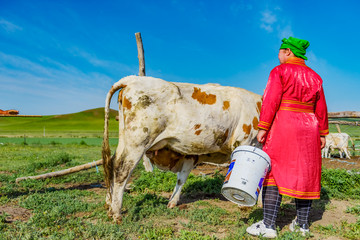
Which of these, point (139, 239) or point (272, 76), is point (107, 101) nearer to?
point (139, 239)

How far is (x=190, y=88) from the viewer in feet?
14.8

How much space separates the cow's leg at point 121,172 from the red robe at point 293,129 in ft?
6.23

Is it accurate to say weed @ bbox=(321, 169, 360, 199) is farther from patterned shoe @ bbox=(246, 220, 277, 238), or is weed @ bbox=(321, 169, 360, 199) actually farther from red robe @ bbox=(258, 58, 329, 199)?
patterned shoe @ bbox=(246, 220, 277, 238)

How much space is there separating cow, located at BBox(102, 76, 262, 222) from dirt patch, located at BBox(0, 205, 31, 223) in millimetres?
1317

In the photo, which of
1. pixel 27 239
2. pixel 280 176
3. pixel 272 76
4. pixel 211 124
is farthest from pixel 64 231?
pixel 272 76

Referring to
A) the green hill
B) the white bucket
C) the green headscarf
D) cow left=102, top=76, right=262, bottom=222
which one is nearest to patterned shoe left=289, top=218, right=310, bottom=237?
the white bucket

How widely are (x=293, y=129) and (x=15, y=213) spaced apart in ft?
14.7

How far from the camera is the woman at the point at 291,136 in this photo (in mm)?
3453

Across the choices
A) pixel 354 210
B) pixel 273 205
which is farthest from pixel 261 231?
pixel 354 210

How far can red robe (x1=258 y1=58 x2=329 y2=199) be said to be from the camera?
345cm

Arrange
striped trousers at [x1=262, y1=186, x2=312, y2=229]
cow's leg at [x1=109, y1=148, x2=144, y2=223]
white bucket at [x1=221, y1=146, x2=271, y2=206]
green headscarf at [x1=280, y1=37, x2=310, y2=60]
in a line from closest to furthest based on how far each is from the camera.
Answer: white bucket at [x1=221, y1=146, x2=271, y2=206], striped trousers at [x1=262, y1=186, x2=312, y2=229], green headscarf at [x1=280, y1=37, x2=310, y2=60], cow's leg at [x1=109, y1=148, x2=144, y2=223]

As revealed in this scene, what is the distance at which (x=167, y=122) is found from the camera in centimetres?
421

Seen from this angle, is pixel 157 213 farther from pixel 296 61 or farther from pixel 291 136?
pixel 296 61

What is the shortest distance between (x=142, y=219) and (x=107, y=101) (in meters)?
1.97
